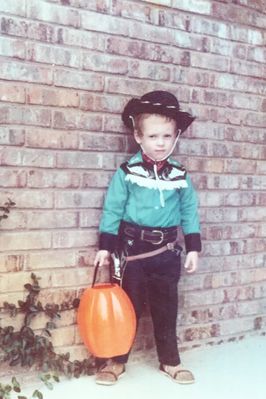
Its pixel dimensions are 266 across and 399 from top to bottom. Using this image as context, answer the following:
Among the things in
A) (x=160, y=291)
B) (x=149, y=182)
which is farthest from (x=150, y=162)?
(x=160, y=291)

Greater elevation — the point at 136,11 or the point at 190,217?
the point at 136,11

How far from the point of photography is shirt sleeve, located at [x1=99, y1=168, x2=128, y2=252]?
3.07 meters

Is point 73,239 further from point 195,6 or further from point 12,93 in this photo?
point 195,6

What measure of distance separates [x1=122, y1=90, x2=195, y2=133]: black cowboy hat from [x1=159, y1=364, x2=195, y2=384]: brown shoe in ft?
Answer: 4.24

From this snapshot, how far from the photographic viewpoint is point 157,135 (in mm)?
3037

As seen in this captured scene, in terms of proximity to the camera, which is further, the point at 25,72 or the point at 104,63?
the point at 104,63

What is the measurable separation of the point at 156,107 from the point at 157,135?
0.15m

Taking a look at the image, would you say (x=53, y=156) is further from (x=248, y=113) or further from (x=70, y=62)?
(x=248, y=113)

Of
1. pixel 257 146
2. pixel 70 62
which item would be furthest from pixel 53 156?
pixel 257 146

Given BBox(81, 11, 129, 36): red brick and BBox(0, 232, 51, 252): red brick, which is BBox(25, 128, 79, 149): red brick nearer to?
BBox(0, 232, 51, 252): red brick

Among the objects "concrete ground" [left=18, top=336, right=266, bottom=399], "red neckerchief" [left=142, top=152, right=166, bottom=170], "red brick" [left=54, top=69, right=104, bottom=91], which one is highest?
"red brick" [left=54, top=69, right=104, bottom=91]

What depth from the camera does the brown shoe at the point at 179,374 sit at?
3080 mm

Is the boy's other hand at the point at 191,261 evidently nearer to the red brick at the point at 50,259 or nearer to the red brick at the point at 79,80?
the red brick at the point at 50,259

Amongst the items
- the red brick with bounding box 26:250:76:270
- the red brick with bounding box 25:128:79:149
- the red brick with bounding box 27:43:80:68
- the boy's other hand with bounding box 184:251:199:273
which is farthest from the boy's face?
the red brick with bounding box 26:250:76:270
